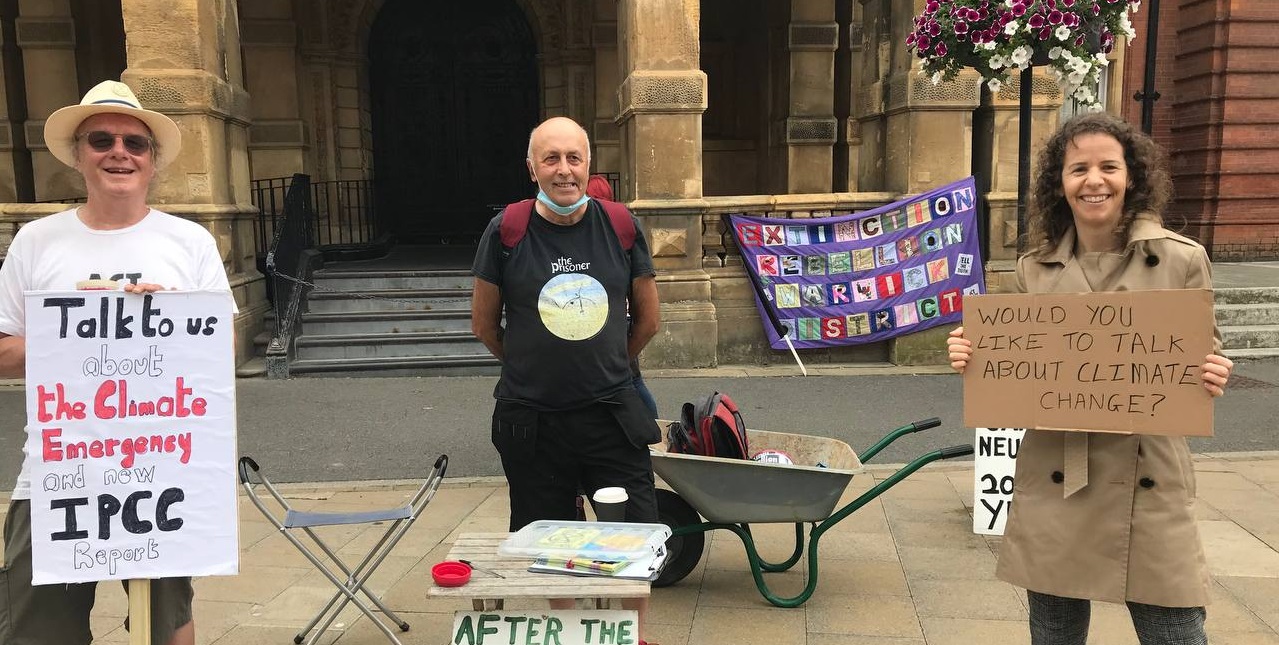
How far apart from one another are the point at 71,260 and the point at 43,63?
1182 centimetres

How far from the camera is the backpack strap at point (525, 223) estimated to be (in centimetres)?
307

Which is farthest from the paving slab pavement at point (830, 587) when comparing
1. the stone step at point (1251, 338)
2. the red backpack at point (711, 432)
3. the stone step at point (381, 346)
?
the stone step at point (1251, 338)

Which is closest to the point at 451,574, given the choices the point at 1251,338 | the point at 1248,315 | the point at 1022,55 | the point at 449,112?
the point at 1022,55

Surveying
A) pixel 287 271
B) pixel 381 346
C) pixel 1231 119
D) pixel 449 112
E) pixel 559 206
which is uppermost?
pixel 449 112

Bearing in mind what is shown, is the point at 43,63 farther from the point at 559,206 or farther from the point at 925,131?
the point at 559,206

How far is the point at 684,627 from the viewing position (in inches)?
146

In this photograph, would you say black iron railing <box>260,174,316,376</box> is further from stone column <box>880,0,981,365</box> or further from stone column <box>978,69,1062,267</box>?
stone column <box>978,69,1062,267</box>

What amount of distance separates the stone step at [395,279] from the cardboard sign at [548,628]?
8053 millimetres

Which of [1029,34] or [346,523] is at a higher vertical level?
[1029,34]

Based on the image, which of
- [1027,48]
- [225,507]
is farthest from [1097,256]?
[1027,48]

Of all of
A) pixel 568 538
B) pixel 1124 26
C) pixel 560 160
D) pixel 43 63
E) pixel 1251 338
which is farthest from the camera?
pixel 43 63

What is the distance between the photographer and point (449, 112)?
45.1 ft

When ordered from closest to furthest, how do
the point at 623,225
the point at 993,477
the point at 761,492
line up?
the point at 623,225 < the point at 761,492 < the point at 993,477

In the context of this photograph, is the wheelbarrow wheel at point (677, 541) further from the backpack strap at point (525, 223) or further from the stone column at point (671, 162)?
the stone column at point (671, 162)
